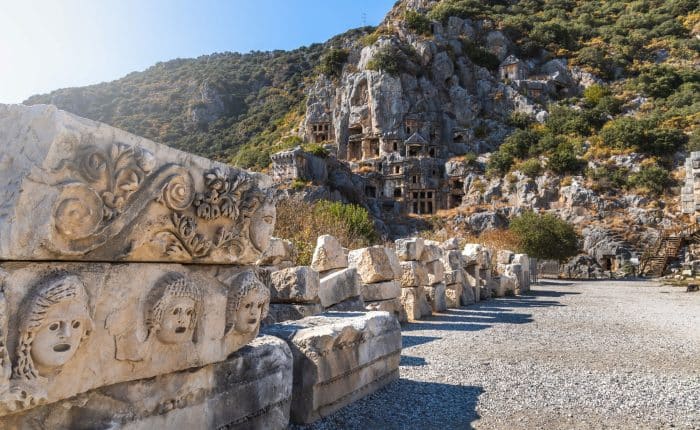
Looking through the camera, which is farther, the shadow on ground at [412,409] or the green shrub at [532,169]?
the green shrub at [532,169]

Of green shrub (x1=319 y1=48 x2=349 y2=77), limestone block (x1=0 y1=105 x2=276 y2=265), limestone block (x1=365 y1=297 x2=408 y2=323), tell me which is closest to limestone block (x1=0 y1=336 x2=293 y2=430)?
→ limestone block (x1=0 y1=105 x2=276 y2=265)

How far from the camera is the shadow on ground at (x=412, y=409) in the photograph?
3.72m

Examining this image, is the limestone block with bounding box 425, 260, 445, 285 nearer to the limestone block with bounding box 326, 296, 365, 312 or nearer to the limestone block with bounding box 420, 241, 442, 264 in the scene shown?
the limestone block with bounding box 420, 241, 442, 264

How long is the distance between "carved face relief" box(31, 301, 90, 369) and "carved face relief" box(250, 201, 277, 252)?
1151 millimetres

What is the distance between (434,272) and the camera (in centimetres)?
1138

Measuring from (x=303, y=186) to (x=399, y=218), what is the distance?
1006cm

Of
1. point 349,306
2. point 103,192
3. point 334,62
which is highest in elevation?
point 334,62

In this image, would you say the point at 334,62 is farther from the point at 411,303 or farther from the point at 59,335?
the point at 59,335

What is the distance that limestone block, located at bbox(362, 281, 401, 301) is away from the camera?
8.60 meters

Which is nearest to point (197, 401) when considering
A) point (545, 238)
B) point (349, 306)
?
point (349, 306)

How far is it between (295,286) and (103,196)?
12.6ft

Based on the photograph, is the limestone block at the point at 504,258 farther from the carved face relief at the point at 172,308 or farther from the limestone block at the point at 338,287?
the carved face relief at the point at 172,308

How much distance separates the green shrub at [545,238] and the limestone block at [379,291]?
23109 mm

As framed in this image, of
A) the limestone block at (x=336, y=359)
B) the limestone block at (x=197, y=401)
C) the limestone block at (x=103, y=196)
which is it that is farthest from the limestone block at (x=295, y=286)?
the limestone block at (x=103, y=196)
